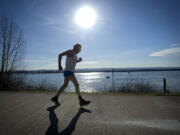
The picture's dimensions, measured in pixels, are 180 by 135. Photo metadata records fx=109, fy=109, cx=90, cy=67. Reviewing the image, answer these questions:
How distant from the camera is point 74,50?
3.45 meters

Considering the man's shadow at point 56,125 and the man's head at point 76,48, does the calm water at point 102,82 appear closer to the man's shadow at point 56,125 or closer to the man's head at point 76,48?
the man's head at point 76,48

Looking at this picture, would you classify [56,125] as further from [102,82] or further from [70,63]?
[102,82]

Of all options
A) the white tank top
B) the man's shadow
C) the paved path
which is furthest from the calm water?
the man's shadow

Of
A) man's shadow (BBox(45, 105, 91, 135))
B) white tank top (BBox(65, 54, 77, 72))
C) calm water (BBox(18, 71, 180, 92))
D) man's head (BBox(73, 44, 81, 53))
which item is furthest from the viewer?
calm water (BBox(18, 71, 180, 92))

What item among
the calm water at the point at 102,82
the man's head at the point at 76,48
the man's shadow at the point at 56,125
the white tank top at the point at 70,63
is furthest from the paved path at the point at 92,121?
the calm water at the point at 102,82

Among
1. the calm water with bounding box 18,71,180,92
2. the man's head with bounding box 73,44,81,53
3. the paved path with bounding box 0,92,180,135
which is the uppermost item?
the man's head with bounding box 73,44,81,53

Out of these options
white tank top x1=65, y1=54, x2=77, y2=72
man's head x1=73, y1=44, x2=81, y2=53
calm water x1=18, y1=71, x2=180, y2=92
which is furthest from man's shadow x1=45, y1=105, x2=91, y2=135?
calm water x1=18, y1=71, x2=180, y2=92

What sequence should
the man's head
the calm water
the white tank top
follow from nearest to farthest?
the white tank top, the man's head, the calm water

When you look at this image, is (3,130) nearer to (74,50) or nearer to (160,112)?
(74,50)

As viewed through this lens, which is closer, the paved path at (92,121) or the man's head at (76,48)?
the paved path at (92,121)

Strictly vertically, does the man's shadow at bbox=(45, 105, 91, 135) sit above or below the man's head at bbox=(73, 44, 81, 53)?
below

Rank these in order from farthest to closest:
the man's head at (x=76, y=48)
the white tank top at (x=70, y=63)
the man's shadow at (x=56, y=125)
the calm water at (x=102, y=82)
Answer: the calm water at (x=102, y=82) → the man's head at (x=76, y=48) → the white tank top at (x=70, y=63) → the man's shadow at (x=56, y=125)

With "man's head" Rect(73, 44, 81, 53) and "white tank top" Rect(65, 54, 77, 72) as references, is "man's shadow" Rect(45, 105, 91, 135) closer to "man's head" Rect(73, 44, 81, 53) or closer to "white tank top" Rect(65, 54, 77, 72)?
"white tank top" Rect(65, 54, 77, 72)

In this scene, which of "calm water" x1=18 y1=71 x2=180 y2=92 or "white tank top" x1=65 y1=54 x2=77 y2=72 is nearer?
"white tank top" x1=65 y1=54 x2=77 y2=72
